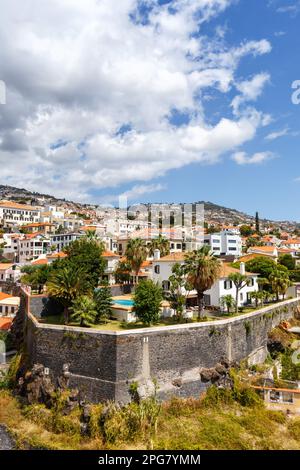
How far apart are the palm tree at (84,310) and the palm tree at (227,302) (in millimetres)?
12201

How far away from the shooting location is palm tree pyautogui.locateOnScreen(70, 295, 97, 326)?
80.3ft

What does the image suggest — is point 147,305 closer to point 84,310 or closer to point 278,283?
point 84,310

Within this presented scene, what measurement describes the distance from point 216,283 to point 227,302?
9.53 ft

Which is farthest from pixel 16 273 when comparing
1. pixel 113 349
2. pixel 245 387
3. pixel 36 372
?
pixel 245 387

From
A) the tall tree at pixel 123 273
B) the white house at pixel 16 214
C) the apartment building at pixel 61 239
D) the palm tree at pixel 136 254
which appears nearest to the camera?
the palm tree at pixel 136 254

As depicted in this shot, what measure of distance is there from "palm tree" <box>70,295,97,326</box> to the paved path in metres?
7.98

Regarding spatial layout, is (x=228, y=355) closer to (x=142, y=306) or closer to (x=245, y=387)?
(x=245, y=387)

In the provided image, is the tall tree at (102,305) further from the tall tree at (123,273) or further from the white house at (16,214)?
the white house at (16,214)

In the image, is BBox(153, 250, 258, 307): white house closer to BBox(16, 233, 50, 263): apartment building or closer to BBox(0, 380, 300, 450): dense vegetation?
BBox(0, 380, 300, 450): dense vegetation

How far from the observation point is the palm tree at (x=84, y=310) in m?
24.5

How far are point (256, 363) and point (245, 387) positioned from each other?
5.66m

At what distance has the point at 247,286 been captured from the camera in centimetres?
3666

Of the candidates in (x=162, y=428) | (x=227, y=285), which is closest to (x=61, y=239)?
(x=227, y=285)

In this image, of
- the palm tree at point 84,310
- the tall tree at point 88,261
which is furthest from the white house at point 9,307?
the palm tree at point 84,310
